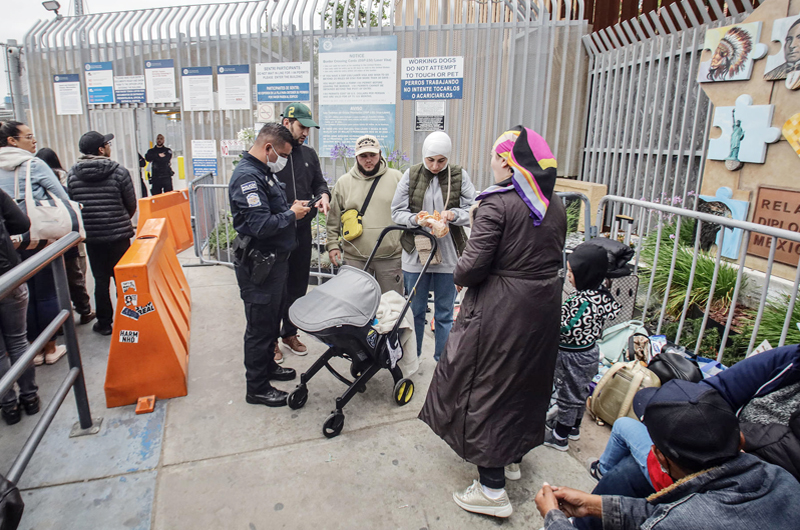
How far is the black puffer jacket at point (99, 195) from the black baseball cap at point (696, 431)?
4.49 meters

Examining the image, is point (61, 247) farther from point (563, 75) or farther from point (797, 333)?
point (563, 75)

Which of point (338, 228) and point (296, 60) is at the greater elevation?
point (296, 60)

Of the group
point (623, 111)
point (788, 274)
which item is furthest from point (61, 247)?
point (623, 111)

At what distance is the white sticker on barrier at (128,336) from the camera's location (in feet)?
10.9

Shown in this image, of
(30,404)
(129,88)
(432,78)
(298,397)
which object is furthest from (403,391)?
(129,88)

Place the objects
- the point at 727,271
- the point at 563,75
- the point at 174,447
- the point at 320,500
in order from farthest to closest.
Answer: the point at 563,75 → the point at 727,271 → the point at 174,447 → the point at 320,500

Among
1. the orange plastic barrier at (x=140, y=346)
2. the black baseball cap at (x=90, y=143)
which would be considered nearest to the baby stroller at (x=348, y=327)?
the orange plastic barrier at (x=140, y=346)

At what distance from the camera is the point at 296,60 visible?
25.9 feet

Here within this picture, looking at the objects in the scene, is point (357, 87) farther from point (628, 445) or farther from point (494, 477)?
point (628, 445)

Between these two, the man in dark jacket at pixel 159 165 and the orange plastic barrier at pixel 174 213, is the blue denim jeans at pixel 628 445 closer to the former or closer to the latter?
the orange plastic barrier at pixel 174 213

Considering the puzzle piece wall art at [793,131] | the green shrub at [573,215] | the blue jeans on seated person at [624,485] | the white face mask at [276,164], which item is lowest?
the blue jeans on seated person at [624,485]

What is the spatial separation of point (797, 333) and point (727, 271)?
0.92 m

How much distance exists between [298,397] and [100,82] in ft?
29.6

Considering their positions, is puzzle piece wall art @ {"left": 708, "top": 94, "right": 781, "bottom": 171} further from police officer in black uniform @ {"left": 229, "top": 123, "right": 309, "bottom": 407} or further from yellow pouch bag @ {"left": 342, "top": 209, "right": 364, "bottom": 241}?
Result: police officer in black uniform @ {"left": 229, "top": 123, "right": 309, "bottom": 407}
